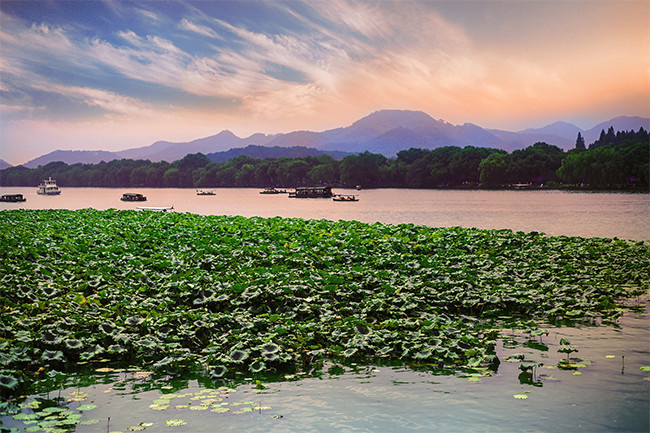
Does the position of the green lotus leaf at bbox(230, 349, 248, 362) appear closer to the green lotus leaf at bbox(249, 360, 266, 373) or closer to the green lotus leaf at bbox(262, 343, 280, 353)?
the green lotus leaf at bbox(249, 360, 266, 373)

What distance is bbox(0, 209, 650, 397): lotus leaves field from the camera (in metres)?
8.41

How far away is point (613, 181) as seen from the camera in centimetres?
12200

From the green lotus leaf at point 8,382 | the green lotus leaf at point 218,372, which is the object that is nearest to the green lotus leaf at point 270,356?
the green lotus leaf at point 218,372

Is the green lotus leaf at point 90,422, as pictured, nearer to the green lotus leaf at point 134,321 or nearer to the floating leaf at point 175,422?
Result: the floating leaf at point 175,422

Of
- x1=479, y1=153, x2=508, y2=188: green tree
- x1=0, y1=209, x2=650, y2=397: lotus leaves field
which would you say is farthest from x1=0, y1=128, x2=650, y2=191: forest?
x1=0, y1=209, x2=650, y2=397: lotus leaves field

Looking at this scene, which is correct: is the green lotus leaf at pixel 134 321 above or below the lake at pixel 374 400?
above

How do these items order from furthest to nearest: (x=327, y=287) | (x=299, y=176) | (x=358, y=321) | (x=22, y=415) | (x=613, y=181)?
1. (x=299, y=176)
2. (x=613, y=181)
3. (x=327, y=287)
4. (x=358, y=321)
5. (x=22, y=415)

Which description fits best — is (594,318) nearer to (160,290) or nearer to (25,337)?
(160,290)

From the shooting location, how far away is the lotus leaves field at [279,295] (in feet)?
27.6

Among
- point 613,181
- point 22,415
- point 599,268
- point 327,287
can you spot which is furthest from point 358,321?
point 613,181

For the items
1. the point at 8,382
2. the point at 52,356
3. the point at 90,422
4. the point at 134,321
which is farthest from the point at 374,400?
the point at 52,356

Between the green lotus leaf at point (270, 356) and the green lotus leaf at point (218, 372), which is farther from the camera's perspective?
the green lotus leaf at point (270, 356)

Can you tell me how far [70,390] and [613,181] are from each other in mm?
134459

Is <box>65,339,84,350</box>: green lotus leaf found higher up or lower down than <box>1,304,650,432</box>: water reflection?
higher up
